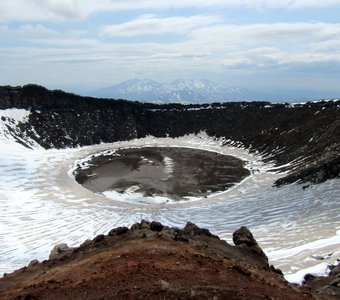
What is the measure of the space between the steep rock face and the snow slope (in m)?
9.54

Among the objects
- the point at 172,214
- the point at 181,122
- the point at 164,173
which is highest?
the point at 181,122

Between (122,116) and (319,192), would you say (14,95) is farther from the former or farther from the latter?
(319,192)

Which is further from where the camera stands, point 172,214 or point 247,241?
point 172,214

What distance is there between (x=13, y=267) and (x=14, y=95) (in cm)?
6118

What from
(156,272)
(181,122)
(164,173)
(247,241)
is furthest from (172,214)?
(181,122)

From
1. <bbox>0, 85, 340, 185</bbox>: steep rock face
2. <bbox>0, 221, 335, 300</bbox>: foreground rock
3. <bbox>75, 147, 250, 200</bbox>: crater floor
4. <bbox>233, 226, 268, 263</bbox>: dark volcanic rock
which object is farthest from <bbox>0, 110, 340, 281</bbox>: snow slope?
<bbox>0, 85, 340, 185</bbox>: steep rock face

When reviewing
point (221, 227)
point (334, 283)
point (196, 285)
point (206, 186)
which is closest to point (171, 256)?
point (196, 285)

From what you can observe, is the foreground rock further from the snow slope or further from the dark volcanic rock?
the snow slope

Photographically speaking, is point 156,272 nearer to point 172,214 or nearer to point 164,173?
point 172,214

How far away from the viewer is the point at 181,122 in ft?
318

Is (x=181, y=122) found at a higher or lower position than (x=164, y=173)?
higher

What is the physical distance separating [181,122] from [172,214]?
60.0 metres

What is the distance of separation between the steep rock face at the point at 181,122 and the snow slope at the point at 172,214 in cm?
954

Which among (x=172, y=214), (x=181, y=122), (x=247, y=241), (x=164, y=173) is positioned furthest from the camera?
(x=181, y=122)
